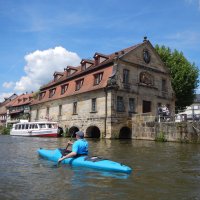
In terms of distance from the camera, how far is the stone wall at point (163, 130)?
21.4 metres

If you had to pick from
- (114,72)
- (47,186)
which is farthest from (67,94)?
(47,186)

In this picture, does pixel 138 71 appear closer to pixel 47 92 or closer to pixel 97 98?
pixel 97 98

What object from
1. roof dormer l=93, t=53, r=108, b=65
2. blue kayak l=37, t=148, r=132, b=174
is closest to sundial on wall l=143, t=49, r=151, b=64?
roof dormer l=93, t=53, r=108, b=65

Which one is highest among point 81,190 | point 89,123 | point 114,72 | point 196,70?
point 196,70

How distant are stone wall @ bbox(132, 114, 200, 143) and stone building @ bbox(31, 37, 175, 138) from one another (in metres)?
1.83

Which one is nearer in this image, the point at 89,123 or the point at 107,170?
the point at 107,170

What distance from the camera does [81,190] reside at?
6.89 meters

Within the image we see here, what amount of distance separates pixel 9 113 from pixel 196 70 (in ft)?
149

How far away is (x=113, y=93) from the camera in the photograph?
2770 centimetres

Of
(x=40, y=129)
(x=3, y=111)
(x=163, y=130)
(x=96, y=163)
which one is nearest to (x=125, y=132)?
(x=163, y=130)

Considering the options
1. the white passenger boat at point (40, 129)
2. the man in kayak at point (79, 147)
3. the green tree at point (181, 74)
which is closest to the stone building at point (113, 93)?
the white passenger boat at point (40, 129)

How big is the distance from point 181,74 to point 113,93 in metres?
13.8

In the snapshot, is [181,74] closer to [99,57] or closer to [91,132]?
[99,57]

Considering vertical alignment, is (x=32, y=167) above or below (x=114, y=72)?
below
